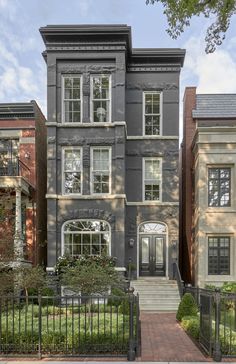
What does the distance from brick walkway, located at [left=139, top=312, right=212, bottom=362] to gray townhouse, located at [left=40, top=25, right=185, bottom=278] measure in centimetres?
589

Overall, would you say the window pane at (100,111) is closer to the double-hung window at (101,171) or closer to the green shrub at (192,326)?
the double-hung window at (101,171)

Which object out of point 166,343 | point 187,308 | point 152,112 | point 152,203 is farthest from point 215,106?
point 166,343

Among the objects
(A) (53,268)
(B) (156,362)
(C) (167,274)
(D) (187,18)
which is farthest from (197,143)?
(B) (156,362)

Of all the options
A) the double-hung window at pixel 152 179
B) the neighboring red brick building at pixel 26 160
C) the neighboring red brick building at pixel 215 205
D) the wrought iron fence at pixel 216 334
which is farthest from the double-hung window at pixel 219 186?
the wrought iron fence at pixel 216 334

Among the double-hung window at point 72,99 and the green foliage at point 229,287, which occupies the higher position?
the double-hung window at point 72,99

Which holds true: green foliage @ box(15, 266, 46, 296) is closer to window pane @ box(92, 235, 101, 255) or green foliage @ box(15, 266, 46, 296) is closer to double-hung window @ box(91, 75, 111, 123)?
window pane @ box(92, 235, 101, 255)

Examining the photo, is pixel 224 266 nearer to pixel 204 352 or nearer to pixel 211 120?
pixel 211 120

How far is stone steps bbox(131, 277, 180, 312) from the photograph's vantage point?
1736 cm

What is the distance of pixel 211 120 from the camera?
74.4ft

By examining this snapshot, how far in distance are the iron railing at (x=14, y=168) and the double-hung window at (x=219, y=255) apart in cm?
929

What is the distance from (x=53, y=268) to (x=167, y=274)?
18.3 ft

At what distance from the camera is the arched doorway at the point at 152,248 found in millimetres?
20906

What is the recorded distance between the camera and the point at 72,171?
20031mm

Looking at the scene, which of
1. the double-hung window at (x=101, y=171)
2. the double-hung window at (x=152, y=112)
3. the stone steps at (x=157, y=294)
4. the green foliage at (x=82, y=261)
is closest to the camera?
the stone steps at (x=157, y=294)
